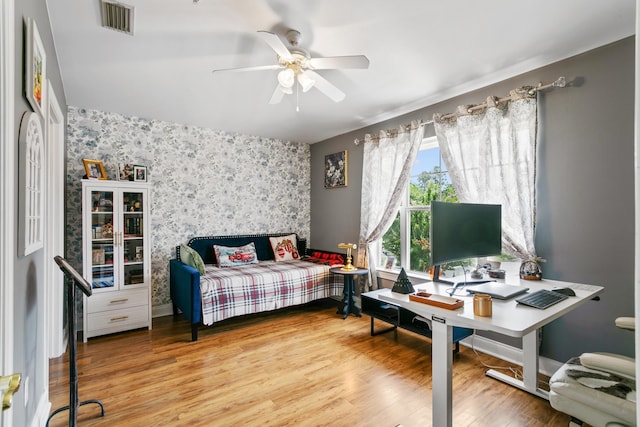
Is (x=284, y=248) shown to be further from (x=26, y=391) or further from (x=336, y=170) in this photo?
(x=26, y=391)

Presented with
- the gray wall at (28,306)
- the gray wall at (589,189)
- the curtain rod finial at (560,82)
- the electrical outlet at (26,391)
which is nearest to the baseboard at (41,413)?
the gray wall at (28,306)

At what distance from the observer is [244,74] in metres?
2.58

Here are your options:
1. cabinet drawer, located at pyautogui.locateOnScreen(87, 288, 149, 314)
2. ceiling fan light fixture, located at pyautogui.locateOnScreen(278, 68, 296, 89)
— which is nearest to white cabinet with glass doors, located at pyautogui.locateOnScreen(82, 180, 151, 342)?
cabinet drawer, located at pyautogui.locateOnScreen(87, 288, 149, 314)

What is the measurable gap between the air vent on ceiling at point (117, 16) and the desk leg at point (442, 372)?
2398 mm

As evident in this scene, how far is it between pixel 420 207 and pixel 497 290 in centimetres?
172

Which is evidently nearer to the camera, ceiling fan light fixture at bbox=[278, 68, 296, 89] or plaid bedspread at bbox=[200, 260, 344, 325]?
ceiling fan light fixture at bbox=[278, 68, 296, 89]

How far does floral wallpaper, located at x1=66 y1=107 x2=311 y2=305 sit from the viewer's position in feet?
11.0

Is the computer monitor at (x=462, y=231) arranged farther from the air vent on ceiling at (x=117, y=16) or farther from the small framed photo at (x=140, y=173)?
the small framed photo at (x=140, y=173)

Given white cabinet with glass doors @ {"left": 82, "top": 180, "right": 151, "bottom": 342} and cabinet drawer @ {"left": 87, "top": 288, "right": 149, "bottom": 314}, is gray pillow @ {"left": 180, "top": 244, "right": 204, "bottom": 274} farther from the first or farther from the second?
cabinet drawer @ {"left": 87, "top": 288, "right": 149, "bottom": 314}

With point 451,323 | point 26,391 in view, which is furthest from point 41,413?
point 451,323

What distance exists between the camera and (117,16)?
1.84 meters

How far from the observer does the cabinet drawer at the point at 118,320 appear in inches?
120

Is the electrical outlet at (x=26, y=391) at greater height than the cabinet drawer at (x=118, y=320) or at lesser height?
greater

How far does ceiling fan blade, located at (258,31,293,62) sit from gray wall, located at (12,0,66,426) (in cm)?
104
